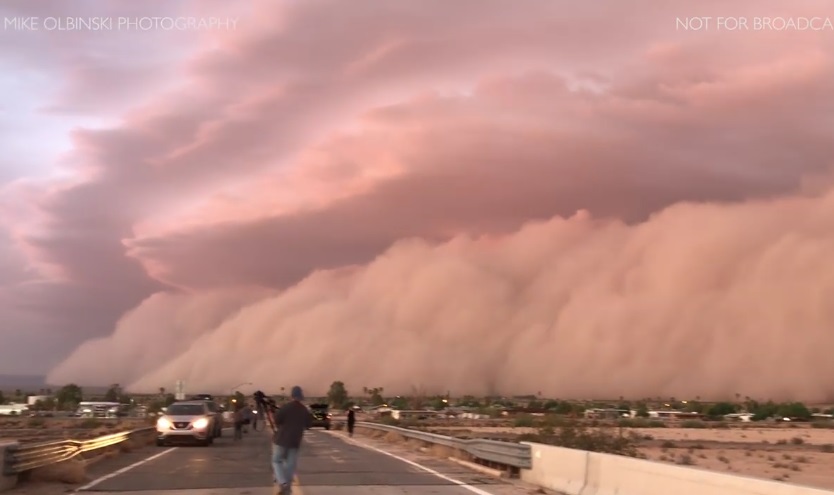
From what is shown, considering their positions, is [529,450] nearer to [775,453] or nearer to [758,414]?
[775,453]

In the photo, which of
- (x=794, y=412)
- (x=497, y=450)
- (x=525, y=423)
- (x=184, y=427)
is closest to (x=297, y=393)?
(x=497, y=450)

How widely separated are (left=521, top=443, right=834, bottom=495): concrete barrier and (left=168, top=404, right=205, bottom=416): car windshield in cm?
1778

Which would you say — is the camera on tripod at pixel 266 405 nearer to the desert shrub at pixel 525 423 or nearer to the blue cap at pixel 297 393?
the blue cap at pixel 297 393

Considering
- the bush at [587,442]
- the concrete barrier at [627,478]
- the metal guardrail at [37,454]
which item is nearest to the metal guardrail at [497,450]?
the concrete barrier at [627,478]

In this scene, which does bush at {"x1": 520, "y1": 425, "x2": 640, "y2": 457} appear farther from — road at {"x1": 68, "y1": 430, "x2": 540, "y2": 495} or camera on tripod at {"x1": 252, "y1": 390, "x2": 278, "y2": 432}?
camera on tripod at {"x1": 252, "y1": 390, "x2": 278, "y2": 432}

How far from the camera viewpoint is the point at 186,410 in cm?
3384

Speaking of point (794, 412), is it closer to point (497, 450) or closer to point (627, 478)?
point (497, 450)

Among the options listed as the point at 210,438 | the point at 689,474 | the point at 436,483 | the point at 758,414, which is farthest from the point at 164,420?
the point at 758,414

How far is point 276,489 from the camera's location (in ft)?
51.2

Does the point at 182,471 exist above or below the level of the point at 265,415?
below

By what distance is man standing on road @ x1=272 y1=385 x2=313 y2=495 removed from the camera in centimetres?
1475

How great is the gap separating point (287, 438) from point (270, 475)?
6303 millimetres

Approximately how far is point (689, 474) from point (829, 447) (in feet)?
189

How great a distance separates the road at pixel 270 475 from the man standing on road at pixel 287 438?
1.68 metres
